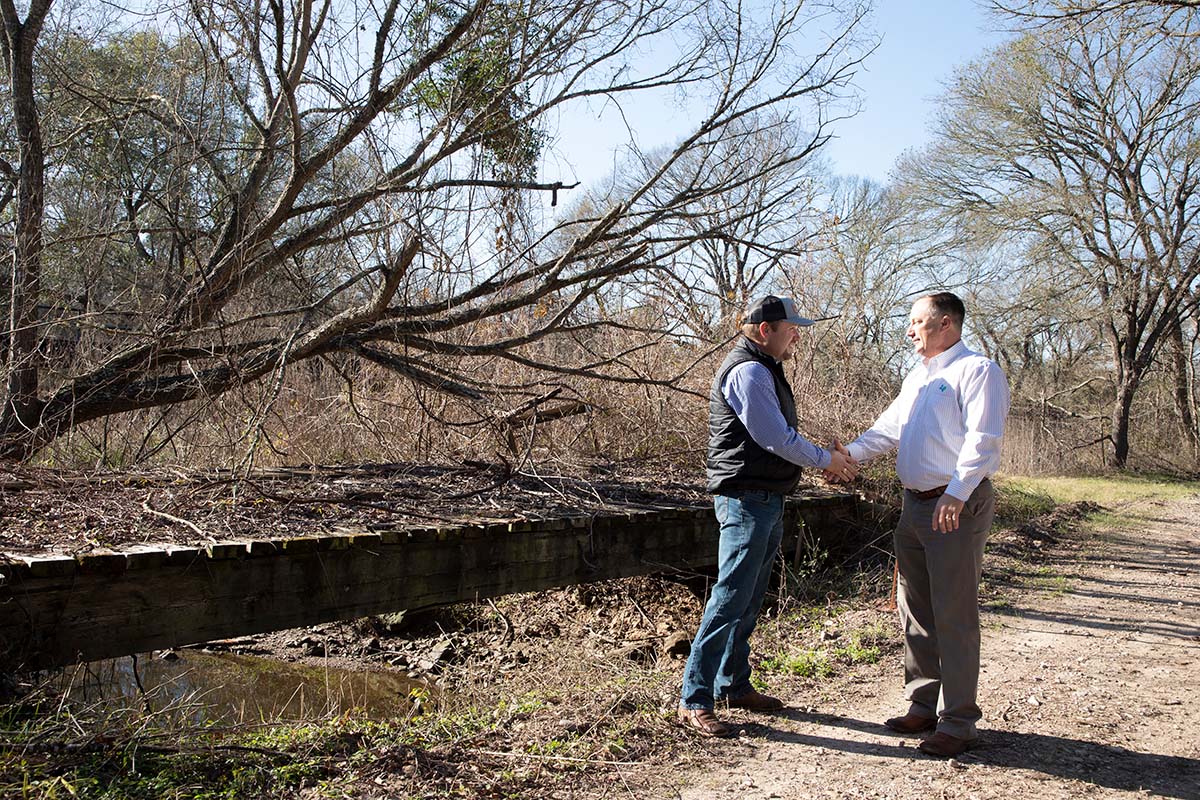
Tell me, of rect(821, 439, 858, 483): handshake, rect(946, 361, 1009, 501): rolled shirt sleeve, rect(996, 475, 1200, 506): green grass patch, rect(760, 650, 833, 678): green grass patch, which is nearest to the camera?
rect(946, 361, 1009, 501): rolled shirt sleeve

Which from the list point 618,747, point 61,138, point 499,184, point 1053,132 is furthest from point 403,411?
point 1053,132

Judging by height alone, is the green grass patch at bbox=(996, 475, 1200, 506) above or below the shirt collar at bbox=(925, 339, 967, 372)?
below

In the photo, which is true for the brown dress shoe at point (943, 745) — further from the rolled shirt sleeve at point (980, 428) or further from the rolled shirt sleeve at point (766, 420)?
the rolled shirt sleeve at point (766, 420)

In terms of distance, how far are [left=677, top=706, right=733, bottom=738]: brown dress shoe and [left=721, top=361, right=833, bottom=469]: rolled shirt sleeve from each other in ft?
4.13

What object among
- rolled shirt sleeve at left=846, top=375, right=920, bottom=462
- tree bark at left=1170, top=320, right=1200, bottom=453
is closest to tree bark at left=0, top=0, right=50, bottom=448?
rolled shirt sleeve at left=846, top=375, right=920, bottom=462

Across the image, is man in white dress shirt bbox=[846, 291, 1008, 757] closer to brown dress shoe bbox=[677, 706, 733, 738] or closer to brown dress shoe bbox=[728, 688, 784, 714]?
brown dress shoe bbox=[728, 688, 784, 714]

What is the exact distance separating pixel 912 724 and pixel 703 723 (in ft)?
3.23

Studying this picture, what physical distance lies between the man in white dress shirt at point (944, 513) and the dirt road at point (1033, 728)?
26 centimetres

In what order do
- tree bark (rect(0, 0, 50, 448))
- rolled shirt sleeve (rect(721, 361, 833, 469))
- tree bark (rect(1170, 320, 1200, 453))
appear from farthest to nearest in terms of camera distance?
tree bark (rect(1170, 320, 1200, 453)), tree bark (rect(0, 0, 50, 448)), rolled shirt sleeve (rect(721, 361, 833, 469))

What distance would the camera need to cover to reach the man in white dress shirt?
393 cm

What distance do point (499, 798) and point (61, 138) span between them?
26.2 ft

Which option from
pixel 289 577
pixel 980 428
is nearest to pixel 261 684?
pixel 289 577

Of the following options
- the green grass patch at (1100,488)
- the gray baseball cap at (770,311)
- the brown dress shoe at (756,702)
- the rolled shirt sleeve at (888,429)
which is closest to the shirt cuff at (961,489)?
the rolled shirt sleeve at (888,429)

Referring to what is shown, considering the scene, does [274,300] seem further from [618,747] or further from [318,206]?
[618,747]
